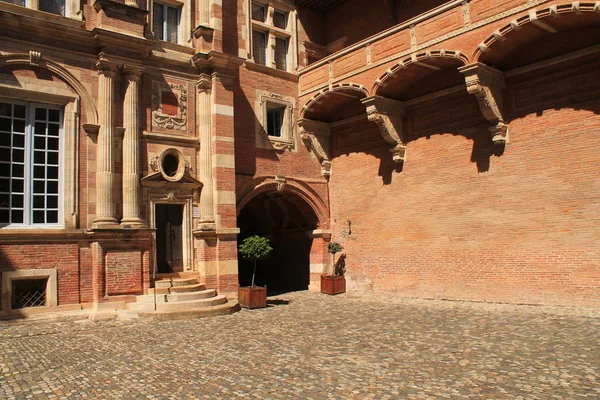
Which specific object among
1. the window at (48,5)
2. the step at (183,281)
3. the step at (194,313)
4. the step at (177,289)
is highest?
the window at (48,5)

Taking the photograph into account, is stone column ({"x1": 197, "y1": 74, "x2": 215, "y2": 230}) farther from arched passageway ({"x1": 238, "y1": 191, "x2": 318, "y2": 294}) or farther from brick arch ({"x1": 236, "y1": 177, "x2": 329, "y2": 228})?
arched passageway ({"x1": 238, "y1": 191, "x2": 318, "y2": 294})

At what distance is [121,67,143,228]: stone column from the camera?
Answer: 13.8 meters

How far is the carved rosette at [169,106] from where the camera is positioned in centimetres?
1492

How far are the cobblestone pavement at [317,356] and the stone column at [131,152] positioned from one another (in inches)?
118

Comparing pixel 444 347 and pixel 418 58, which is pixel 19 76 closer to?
pixel 418 58

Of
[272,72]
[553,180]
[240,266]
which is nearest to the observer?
[553,180]

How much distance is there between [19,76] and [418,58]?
1030 cm

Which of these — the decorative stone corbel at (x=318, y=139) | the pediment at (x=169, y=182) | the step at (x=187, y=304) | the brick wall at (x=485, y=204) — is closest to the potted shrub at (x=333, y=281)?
the brick wall at (x=485, y=204)

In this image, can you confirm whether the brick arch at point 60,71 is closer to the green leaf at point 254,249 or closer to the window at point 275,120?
the green leaf at point 254,249

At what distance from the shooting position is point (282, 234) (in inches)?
805

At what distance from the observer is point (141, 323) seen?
39.2 ft

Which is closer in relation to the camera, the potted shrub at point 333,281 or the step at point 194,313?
the step at point 194,313

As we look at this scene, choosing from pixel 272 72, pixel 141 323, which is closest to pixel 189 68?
pixel 272 72

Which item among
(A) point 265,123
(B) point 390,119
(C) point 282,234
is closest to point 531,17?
(B) point 390,119
